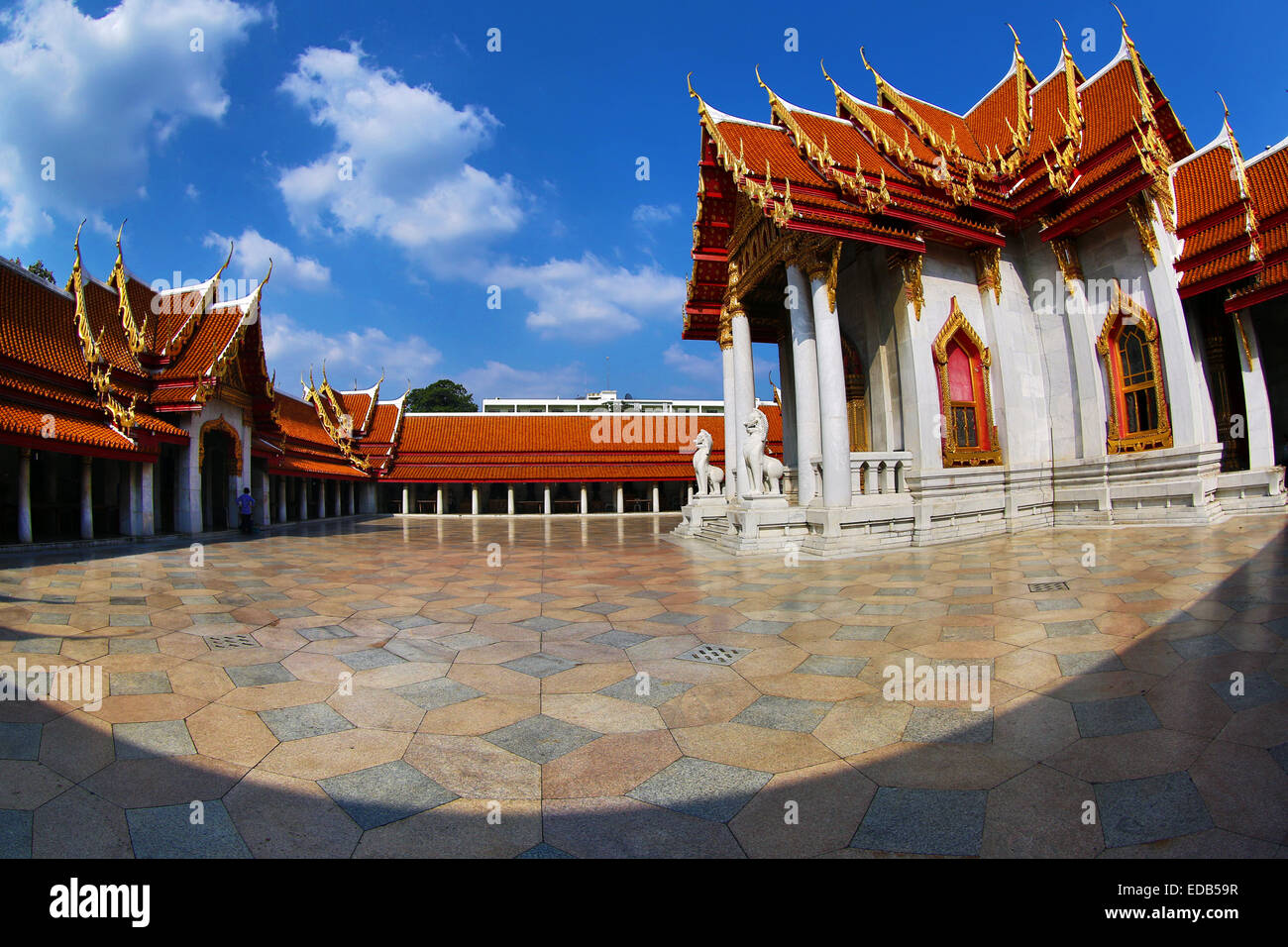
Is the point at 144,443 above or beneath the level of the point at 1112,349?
beneath

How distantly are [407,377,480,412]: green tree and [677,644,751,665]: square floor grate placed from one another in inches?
2714

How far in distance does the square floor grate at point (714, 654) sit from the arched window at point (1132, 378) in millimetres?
12760

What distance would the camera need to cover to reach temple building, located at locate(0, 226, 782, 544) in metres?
13.8

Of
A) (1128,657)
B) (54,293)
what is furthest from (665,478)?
(1128,657)

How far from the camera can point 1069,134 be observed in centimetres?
1334

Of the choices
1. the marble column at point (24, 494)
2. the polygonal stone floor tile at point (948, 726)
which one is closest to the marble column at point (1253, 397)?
the polygonal stone floor tile at point (948, 726)

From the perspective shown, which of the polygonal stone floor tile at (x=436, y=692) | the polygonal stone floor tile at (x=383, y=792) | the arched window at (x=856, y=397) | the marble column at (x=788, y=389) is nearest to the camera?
the polygonal stone floor tile at (x=383, y=792)

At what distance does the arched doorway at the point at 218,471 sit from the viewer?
61.4 ft

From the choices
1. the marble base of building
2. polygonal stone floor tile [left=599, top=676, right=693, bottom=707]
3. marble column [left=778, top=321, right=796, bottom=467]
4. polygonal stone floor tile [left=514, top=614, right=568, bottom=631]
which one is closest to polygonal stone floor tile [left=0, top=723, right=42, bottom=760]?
polygonal stone floor tile [left=599, top=676, right=693, bottom=707]

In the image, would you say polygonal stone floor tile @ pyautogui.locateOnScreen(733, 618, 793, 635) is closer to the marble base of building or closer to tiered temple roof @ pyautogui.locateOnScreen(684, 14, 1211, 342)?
the marble base of building

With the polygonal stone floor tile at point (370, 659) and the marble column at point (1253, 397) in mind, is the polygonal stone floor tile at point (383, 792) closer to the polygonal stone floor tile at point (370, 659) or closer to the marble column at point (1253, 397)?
the polygonal stone floor tile at point (370, 659)

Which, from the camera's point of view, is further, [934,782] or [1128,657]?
[1128,657]
